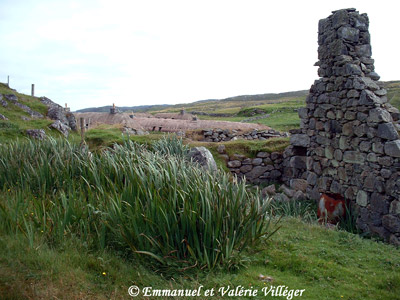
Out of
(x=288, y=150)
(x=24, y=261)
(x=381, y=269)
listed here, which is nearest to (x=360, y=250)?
(x=381, y=269)

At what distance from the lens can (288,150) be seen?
11703 mm

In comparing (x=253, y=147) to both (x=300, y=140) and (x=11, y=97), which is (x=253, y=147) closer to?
(x=300, y=140)

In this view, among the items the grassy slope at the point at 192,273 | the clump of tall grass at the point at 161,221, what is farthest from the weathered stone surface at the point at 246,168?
the clump of tall grass at the point at 161,221

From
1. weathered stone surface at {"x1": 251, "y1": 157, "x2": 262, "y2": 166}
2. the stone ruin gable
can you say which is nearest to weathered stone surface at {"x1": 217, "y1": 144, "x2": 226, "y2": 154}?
weathered stone surface at {"x1": 251, "y1": 157, "x2": 262, "y2": 166}

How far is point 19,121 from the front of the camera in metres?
18.8

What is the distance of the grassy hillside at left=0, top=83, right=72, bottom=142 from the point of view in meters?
15.2

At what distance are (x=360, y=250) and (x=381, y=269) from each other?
726 millimetres

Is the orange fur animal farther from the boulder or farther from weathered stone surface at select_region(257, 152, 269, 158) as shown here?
weathered stone surface at select_region(257, 152, 269, 158)

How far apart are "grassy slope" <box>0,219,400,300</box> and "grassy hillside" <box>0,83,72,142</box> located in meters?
10.7

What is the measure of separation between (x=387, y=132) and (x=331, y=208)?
228 cm

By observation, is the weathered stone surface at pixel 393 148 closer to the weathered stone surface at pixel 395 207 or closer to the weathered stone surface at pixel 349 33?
the weathered stone surface at pixel 395 207

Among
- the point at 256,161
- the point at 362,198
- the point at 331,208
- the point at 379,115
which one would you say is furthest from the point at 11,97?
the point at 379,115

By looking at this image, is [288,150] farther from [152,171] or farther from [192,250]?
[192,250]

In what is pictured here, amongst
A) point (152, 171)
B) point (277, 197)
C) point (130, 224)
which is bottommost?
point (277, 197)
